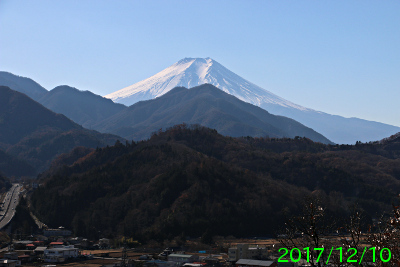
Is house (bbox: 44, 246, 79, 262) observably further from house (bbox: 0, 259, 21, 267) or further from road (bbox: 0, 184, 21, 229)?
road (bbox: 0, 184, 21, 229)

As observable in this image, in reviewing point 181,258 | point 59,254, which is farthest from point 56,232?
point 181,258

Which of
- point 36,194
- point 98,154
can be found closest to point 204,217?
point 36,194

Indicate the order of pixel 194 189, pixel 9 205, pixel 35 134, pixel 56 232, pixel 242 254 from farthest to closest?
1. pixel 35 134
2. pixel 9 205
3. pixel 194 189
4. pixel 56 232
5. pixel 242 254

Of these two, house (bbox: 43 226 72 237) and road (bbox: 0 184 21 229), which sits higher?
road (bbox: 0 184 21 229)

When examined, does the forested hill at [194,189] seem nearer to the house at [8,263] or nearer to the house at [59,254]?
the house at [59,254]

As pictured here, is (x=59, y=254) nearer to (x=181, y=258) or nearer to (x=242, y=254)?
(x=181, y=258)

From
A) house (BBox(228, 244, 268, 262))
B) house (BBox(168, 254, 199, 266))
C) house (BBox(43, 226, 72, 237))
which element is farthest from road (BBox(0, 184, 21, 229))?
house (BBox(228, 244, 268, 262))

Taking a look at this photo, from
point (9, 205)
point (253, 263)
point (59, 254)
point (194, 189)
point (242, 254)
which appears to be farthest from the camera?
point (9, 205)
